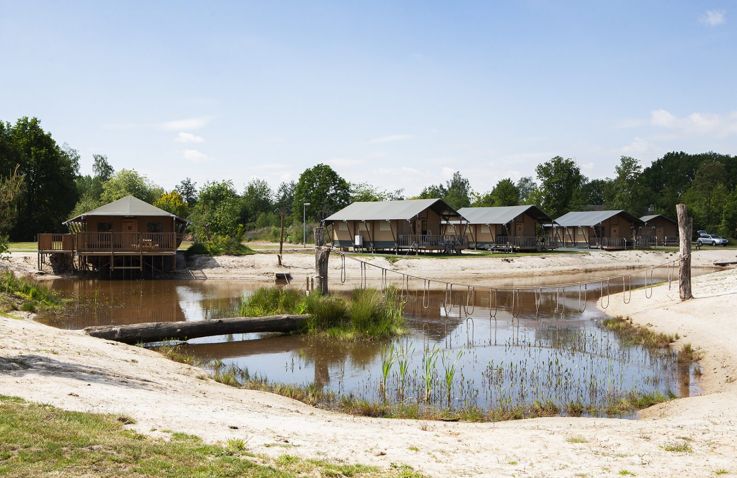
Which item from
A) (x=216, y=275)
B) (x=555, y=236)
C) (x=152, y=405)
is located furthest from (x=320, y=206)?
(x=152, y=405)

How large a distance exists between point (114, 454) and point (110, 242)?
35.3 meters

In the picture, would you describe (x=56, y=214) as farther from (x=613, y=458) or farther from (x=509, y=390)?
(x=613, y=458)

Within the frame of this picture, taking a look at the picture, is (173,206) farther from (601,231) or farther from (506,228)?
(601,231)

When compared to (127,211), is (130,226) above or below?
below

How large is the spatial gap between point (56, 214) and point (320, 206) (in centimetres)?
3276

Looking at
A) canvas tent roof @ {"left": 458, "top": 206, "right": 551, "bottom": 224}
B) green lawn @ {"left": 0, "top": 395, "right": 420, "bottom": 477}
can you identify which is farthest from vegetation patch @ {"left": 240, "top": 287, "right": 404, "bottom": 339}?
canvas tent roof @ {"left": 458, "top": 206, "right": 551, "bottom": 224}

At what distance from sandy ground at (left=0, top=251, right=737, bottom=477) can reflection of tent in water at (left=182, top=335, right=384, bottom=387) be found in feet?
13.0

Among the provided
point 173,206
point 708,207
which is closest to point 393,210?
point 173,206

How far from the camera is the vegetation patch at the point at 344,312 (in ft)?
60.3

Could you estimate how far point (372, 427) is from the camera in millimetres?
8508

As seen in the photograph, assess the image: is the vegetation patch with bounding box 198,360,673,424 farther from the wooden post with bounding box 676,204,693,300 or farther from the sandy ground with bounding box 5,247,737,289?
the sandy ground with bounding box 5,247,737,289

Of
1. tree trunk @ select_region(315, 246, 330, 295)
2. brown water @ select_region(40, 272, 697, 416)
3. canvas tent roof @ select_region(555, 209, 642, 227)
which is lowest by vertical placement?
brown water @ select_region(40, 272, 697, 416)

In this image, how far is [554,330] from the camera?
20.5m

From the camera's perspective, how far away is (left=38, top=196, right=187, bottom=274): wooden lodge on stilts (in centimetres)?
3784
